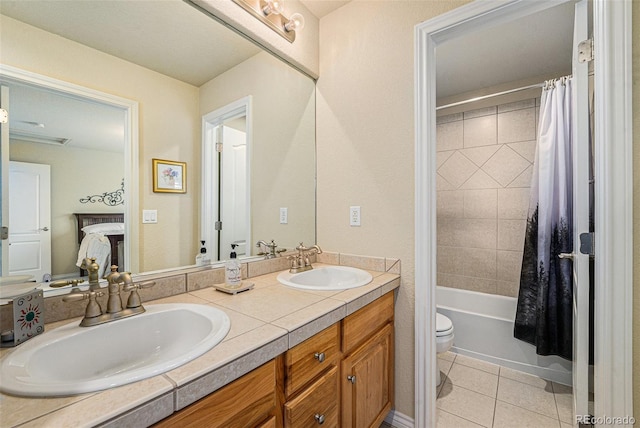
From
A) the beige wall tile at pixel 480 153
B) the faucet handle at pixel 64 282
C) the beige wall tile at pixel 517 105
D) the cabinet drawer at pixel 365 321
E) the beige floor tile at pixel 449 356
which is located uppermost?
the beige wall tile at pixel 517 105

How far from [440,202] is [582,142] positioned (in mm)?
1649

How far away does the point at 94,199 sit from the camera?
3.13 feet

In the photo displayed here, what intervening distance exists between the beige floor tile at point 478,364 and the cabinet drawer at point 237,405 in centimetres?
197

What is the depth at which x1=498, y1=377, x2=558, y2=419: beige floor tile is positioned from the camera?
163 centimetres

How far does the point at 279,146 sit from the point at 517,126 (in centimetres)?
215

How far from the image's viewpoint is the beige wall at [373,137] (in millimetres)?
1447

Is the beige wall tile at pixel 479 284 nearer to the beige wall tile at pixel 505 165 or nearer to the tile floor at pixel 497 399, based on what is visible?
the tile floor at pixel 497 399

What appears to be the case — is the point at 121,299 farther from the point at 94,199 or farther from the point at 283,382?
the point at 283,382

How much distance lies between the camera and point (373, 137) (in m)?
1.57

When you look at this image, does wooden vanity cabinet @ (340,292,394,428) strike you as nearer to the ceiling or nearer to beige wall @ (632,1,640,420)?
beige wall @ (632,1,640,420)

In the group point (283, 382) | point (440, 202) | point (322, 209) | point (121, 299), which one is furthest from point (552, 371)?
point (121, 299)

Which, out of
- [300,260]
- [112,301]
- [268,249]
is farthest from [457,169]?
[112,301]

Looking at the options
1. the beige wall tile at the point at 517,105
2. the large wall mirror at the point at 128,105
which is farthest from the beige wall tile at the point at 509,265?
the large wall mirror at the point at 128,105

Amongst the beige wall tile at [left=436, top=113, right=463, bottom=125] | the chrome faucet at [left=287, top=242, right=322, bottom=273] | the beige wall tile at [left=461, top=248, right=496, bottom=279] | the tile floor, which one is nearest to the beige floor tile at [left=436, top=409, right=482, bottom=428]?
the tile floor
